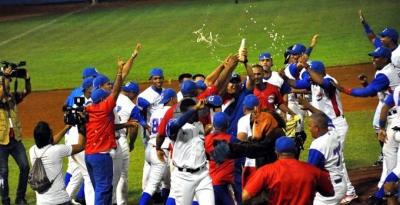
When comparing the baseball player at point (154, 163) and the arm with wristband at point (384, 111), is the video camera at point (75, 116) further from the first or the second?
the arm with wristband at point (384, 111)

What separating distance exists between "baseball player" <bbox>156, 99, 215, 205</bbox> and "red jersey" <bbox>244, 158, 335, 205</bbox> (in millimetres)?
1553

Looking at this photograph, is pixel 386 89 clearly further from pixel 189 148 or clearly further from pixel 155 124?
pixel 189 148

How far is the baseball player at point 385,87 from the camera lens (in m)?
10.3

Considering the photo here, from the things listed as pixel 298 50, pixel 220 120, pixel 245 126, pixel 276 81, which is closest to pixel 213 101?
pixel 220 120

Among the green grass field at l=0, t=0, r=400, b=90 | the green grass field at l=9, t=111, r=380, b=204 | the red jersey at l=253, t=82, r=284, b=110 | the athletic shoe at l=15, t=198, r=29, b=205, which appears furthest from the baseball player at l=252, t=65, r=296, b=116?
the green grass field at l=0, t=0, r=400, b=90

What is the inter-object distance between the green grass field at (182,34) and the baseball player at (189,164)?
1365 cm

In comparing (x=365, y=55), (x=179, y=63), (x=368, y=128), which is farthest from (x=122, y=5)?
(x=368, y=128)

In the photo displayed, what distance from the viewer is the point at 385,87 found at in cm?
1060

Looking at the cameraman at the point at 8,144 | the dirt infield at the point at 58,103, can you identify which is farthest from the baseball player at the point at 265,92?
the cameraman at the point at 8,144

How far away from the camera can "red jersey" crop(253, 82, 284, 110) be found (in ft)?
35.7

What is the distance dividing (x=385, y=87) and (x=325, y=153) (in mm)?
2374

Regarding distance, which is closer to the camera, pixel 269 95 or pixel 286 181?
pixel 286 181

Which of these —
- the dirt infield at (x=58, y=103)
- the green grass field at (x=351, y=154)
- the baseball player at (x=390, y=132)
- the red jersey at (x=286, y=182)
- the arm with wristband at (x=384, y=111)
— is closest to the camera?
the red jersey at (x=286, y=182)

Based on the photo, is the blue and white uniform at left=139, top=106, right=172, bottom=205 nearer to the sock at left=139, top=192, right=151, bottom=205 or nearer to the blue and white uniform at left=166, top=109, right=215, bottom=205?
the sock at left=139, top=192, right=151, bottom=205
